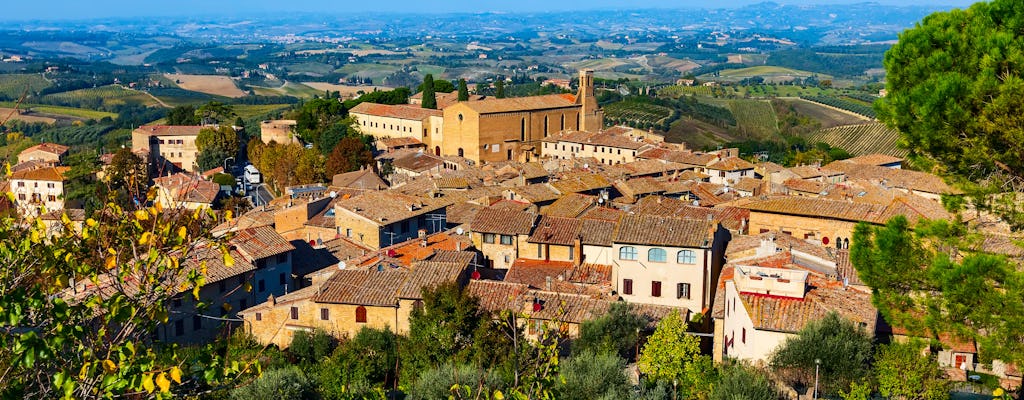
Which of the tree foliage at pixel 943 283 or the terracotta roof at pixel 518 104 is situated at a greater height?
the tree foliage at pixel 943 283

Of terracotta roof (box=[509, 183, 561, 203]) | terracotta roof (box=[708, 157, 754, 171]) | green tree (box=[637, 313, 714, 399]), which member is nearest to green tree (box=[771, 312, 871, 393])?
green tree (box=[637, 313, 714, 399])

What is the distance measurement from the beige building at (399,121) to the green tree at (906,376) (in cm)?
4134

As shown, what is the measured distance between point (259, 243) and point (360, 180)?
55.6 feet

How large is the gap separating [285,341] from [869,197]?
18.9 meters

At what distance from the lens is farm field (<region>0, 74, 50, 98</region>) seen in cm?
12506

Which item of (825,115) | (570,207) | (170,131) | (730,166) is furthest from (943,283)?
(825,115)

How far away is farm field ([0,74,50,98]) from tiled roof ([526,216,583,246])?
378ft

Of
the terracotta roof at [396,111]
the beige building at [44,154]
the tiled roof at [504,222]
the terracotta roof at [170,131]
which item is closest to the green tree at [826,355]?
the tiled roof at [504,222]

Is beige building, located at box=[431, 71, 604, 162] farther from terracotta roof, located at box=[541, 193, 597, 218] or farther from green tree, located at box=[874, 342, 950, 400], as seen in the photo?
green tree, located at box=[874, 342, 950, 400]

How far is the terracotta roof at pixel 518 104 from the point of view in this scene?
53.5 meters

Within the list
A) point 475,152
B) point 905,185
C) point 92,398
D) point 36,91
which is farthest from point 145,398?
point 36,91

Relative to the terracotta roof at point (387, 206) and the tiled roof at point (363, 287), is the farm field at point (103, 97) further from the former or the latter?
the tiled roof at point (363, 287)

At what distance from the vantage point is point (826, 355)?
15.0 m

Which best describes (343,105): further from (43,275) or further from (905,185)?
(43,275)
